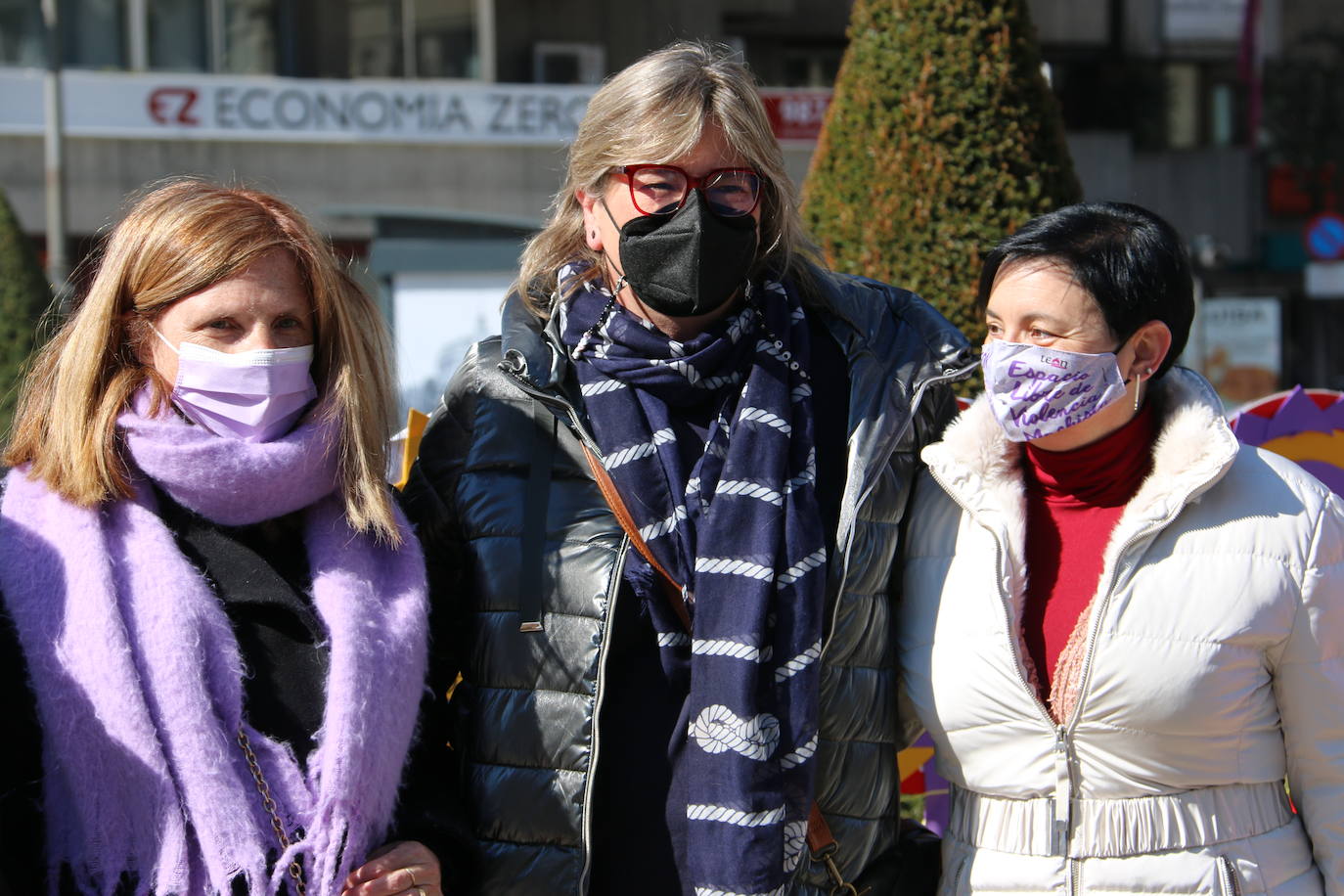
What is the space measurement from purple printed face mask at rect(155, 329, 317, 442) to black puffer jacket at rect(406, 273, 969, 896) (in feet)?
1.22

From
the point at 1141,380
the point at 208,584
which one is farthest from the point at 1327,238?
the point at 208,584

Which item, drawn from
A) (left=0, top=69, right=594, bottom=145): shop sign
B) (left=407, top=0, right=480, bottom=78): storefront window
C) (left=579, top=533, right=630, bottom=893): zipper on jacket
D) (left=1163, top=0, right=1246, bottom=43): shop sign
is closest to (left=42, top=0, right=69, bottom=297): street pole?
(left=0, top=69, right=594, bottom=145): shop sign

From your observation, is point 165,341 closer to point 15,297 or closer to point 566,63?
point 15,297

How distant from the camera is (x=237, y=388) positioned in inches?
85.0

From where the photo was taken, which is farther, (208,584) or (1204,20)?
(1204,20)

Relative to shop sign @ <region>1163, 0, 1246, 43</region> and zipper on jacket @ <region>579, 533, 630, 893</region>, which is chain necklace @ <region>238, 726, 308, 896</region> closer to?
zipper on jacket @ <region>579, 533, 630, 893</region>

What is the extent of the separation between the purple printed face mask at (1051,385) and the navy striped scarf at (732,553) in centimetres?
35

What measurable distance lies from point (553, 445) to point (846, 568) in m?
0.55

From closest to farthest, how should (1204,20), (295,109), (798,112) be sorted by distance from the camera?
(295,109) → (798,112) → (1204,20)

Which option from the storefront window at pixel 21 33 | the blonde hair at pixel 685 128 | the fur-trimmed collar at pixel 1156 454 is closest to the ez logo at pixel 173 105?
the storefront window at pixel 21 33

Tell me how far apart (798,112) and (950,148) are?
11859 millimetres

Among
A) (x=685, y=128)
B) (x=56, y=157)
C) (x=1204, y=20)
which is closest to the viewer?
(x=685, y=128)

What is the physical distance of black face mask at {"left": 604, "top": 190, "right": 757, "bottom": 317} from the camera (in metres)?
2.39

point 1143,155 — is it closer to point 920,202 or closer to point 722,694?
point 920,202
